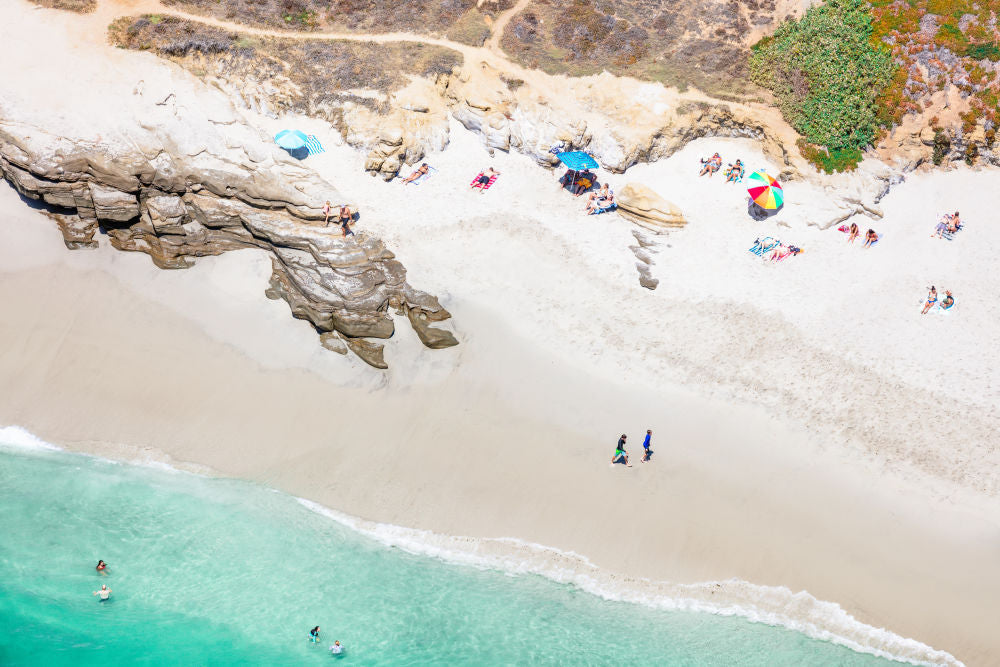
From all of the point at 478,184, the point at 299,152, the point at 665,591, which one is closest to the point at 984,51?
the point at 478,184

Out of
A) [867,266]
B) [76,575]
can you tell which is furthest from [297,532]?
[867,266]

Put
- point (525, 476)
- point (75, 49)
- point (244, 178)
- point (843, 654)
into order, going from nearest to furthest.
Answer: point (843, 654) < point (525, 476) < point (244, 178) < point (75, 49)

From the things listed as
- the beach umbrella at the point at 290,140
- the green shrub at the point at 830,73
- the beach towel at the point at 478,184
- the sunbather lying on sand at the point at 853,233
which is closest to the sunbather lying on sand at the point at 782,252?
the sunbather lying on sand at the point at 853,233

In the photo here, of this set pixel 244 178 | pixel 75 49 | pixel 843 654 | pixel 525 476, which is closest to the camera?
pixel 843 654

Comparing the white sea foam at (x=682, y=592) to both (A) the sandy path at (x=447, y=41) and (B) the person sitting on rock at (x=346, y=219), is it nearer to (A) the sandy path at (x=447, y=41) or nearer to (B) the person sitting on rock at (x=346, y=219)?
(B) the person sitting on rock at (x=346, y=219)

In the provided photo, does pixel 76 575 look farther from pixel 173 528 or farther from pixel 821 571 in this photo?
pixel 821 571
